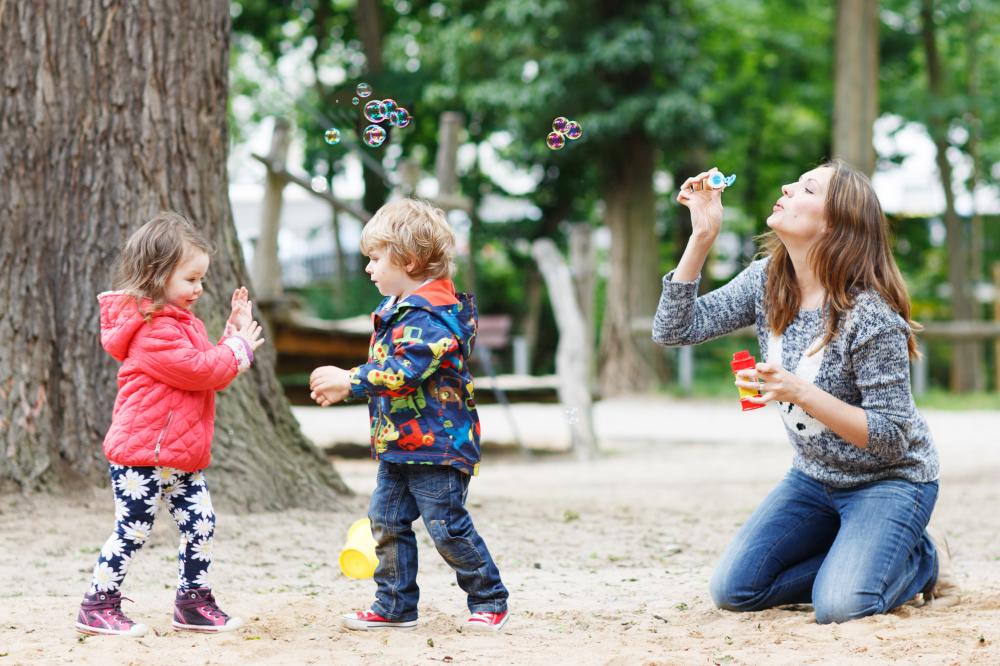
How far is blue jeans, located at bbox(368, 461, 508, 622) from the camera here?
3.27 m

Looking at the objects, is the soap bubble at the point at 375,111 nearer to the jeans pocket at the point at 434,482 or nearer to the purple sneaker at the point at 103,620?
the jeans pocket at the point at 434,482

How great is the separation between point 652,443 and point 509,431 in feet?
6.15

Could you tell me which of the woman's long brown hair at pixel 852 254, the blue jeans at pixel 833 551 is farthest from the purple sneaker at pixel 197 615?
the woman's long brown hair at pixel 852 254

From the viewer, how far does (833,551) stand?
3.52 m

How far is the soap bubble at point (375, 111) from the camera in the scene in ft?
13.9

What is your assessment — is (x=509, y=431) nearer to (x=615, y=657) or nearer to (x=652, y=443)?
(x=652, y=443)

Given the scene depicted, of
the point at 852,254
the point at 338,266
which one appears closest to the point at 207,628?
the point at 852,254

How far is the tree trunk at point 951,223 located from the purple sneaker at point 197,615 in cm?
1794

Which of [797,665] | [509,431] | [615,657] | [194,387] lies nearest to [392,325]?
[194,387]

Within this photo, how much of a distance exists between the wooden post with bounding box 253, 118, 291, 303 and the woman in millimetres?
6557

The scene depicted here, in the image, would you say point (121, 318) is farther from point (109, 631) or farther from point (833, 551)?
point (833, 551)

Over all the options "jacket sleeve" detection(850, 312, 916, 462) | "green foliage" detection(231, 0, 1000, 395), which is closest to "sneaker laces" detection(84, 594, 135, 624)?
"jacket sleeve" detection(850, 312, 916, 462)

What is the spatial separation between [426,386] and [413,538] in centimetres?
50

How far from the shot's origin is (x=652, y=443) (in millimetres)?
10922
